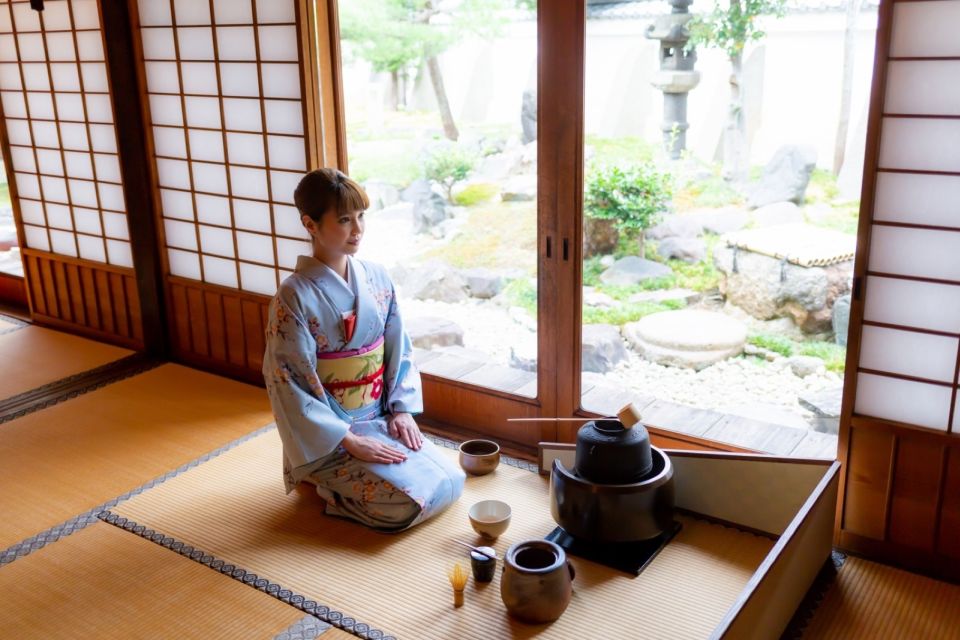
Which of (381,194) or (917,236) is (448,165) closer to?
(381,194)

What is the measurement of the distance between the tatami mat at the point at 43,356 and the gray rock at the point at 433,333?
169 cm

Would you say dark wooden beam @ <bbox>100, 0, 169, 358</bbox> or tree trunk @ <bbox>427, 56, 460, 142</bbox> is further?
tree trunk @ <bbox>427, 56, 460, 142</bbox>

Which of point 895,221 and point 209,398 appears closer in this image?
point 895,221

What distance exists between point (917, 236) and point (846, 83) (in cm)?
330

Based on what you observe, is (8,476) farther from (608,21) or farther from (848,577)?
(608,21)

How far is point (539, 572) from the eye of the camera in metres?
2.35

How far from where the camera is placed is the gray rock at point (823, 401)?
4496 mm

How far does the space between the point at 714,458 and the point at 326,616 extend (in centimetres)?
139

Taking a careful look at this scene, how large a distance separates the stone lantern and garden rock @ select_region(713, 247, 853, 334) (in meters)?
0.94

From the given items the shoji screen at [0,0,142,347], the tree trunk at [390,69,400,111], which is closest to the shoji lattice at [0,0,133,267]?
the shoji screen at [0,0,142,347]

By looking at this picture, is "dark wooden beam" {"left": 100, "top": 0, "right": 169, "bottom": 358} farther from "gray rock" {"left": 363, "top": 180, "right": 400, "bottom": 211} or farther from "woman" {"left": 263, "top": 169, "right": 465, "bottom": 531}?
"gray rock" {"left": 363, "top": 180, "right": 400, "bottom": 211}

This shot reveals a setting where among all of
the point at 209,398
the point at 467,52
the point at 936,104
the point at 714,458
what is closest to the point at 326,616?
the point at 714,458

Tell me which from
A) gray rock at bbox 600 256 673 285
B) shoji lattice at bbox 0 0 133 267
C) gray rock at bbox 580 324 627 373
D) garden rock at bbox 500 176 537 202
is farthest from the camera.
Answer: garden rock at bbox 500 176 537 202

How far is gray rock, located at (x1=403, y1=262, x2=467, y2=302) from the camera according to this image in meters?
6.20
